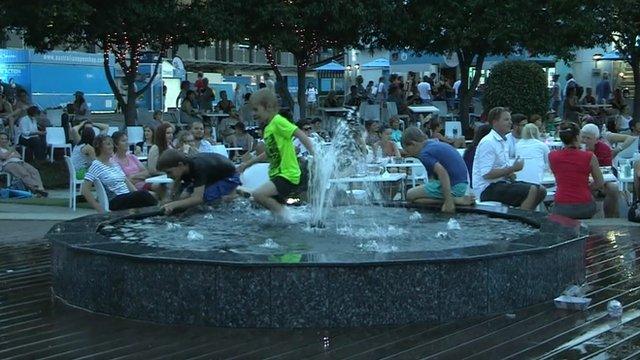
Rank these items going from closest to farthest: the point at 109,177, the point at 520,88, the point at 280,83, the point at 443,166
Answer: the point at 443,166 → the point at 109,177 → the point at 520,88 → the point at 280,83

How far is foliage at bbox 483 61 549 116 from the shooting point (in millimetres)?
19750

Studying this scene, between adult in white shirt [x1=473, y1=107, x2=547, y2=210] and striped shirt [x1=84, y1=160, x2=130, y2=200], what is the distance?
426 centimetres

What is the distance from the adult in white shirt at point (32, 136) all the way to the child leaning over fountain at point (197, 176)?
1242cm

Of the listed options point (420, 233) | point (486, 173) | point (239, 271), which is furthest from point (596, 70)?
point (239, 271)

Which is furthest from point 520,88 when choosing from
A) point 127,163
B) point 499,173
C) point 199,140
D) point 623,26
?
point 127,163

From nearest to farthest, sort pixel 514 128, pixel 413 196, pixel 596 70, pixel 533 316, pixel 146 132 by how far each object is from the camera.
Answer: pixel 533 316 → pixel 413 196 → pixel 514 128 → pixel 146 132 → pixel 596 70

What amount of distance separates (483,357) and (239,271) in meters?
1.69

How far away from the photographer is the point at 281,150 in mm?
8883

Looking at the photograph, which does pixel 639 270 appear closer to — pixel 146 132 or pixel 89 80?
pixel 146 132

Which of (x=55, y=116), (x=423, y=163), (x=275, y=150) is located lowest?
(x=423, y=163)

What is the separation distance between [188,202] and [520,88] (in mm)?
12411

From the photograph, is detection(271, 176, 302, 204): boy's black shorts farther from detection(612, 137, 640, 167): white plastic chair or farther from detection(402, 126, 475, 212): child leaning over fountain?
detection(612, 137, 640, 167): white plastic chair

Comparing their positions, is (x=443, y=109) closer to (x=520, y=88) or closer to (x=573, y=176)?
(x=520, y=88)

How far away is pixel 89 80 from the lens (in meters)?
38.4
